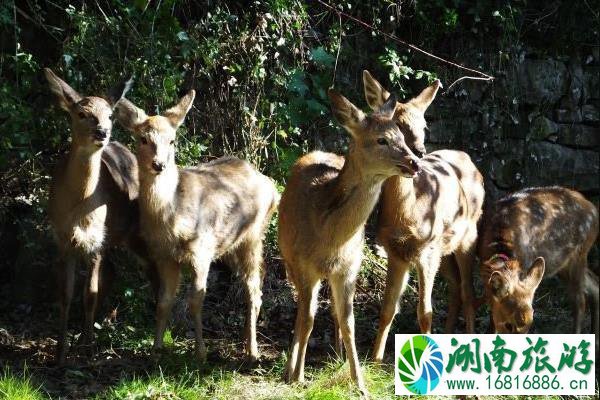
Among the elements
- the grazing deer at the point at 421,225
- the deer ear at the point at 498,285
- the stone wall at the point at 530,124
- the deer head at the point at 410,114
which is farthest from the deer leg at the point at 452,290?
the stone wall at the point at 530,124

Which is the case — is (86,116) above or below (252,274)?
above

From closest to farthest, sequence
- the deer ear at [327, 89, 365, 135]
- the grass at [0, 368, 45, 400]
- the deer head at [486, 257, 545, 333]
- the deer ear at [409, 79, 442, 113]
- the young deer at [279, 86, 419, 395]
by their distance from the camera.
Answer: the grass at [0, 368, 45, 400], the young deer at [279, 86, 419, 395], the deer ear at [327, 89, 365, 135], the deer head at [486, 257, 545, 333], the deer ear at [409, 79, 442, 113]

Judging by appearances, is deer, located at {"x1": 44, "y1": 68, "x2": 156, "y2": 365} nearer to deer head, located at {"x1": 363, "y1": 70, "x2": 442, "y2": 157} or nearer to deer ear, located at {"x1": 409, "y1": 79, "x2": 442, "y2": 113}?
deer head, located at {"x1": 363, "y1": 70, "x2": 442, "y2": 157}

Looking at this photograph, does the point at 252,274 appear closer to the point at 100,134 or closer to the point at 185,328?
the point at 185,328

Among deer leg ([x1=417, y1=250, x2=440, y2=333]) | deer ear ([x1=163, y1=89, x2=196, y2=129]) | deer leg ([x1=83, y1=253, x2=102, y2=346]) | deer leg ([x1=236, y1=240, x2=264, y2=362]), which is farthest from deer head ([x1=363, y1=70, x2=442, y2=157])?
deer leg ([x1=83, y1=253, x2=102, y2=346])

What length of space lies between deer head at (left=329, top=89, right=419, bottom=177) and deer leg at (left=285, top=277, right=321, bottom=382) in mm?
Result: 1114

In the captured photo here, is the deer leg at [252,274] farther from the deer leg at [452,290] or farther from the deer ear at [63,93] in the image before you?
the deer ear at [63,93]

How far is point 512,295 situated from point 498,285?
0.15 meters

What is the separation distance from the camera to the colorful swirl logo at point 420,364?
6.77 metres

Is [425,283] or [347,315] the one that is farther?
[425,283]

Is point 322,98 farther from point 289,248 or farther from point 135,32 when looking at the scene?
point 289,248

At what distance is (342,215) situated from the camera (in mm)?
6566

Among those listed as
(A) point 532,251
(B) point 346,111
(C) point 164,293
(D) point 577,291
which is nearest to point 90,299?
(C) point 164,293

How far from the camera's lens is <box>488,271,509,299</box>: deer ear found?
7416 mm
